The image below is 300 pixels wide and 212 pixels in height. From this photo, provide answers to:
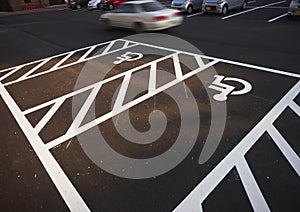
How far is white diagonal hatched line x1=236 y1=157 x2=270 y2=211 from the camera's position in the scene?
8.97 ft

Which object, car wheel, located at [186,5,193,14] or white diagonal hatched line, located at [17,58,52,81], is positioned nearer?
white diagonal hatched line, located at [17,58,52,81]

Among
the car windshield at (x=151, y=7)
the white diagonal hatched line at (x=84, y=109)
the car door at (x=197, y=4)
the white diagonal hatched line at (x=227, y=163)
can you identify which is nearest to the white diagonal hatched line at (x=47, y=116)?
the white diagonal hatched line at (x=84, y=109)

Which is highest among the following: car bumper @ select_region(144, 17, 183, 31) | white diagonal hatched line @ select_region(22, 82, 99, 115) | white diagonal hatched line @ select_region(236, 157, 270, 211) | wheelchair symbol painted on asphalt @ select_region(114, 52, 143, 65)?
car bumper @ select_region(144, 17, 183, 31)


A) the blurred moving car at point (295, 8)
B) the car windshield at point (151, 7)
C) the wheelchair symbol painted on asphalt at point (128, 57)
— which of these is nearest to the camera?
the wheelchair symbol painted on asphalt at point (128, 57)

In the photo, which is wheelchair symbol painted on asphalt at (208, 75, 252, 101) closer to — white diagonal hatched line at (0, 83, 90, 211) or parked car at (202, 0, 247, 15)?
white diagonal hatched line at (0, 83, 90, 211)

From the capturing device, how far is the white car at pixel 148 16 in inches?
399

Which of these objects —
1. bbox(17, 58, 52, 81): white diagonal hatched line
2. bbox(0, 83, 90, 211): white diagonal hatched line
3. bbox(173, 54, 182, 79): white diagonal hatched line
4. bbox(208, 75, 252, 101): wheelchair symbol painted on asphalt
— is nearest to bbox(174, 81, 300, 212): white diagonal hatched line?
bbox(208, 75, 252, 101): wheelchair symbol painted on asphalt

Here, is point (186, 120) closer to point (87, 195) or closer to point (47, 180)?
point (87, 195)

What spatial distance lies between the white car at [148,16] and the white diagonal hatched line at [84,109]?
5.43m

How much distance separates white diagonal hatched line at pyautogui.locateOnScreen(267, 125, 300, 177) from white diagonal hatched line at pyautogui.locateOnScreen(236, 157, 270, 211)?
0.67 m

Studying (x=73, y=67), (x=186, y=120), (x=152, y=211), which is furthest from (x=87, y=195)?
(x=73, y=67)

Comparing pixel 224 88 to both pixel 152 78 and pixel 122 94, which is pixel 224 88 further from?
pixel 122 94

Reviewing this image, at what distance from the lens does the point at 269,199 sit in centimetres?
279

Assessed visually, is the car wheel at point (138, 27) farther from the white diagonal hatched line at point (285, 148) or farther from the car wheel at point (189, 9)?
the white diagonal hatched line at point (285, 148)
